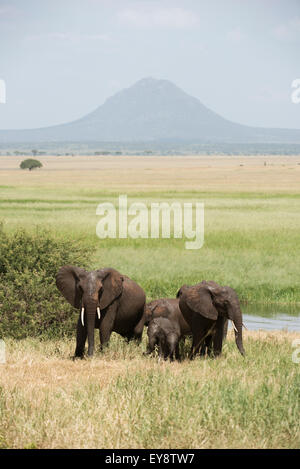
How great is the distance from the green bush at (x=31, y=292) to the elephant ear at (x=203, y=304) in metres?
3.56

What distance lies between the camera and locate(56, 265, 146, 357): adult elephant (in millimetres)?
11906

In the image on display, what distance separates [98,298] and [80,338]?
0.72 m

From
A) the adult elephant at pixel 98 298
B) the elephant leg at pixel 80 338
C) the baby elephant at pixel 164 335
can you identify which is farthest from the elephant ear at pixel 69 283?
the baby elephant at pixel 164 335

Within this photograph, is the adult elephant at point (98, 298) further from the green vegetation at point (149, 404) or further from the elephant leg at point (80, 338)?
the green vegetation at point (149, 404)

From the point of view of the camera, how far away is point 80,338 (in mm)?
12352

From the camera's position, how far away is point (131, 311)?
42.0 ft

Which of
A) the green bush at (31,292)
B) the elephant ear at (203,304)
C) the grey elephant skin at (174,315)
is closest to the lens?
the elephant ear at (203,304)

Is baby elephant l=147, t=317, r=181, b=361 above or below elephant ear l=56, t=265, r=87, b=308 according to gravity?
below

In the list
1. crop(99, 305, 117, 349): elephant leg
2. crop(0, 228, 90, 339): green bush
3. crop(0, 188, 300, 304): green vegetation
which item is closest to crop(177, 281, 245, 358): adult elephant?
crop(99, 305, 117, 349): elephant leg

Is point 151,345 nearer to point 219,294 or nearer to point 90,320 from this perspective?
point 90,320

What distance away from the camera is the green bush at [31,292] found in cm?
1438

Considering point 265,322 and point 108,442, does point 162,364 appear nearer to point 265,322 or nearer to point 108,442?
point 108,442

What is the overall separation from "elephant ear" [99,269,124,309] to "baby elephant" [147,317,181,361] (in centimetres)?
73

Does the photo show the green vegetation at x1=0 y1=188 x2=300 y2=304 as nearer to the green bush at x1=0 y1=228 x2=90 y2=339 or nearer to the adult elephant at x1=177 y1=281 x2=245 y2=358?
the green bush at x1=0 y1=228 x2=90 y2=339
